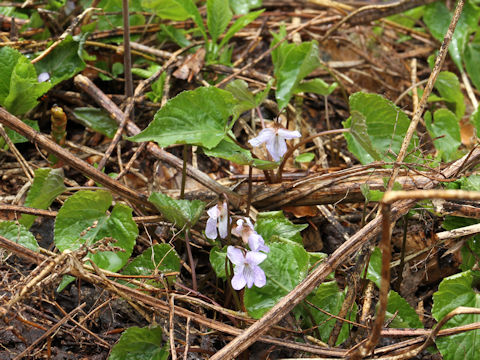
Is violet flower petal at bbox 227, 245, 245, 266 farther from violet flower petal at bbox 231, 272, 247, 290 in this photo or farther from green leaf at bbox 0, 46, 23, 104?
green leaf at bbox 0, 46, 23, 104

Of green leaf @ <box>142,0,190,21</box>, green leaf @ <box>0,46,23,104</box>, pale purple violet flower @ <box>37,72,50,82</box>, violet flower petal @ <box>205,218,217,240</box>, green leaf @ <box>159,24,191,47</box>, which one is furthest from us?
green leaf @ <box>159,24,191,47</box>

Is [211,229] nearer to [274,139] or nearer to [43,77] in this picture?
[274,139]

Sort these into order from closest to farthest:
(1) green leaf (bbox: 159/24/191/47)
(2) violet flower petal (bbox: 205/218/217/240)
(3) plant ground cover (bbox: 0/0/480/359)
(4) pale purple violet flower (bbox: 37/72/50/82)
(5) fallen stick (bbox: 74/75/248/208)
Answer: (3) plant ground cover (bbox: 0/0/480/359), (2) violet flower petal (bbox: 205/218/217/240), (5) fallen stick (bbox: 74/75/248/208), (4) pale purple violet flower (bbox: 37/72/50/82), (1) green leaf (bbox: 159/24/191/47)

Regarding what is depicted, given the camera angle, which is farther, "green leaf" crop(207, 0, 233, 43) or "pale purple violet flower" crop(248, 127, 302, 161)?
"green leaf" crop(207, 0, 233, 43)

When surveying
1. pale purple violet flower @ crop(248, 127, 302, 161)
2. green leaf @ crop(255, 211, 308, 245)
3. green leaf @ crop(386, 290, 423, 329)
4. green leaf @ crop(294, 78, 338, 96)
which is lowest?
green leaf @ crop(386, 290, 423, 329)

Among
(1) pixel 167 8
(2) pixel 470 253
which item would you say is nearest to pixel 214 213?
(2) pixel 470 253

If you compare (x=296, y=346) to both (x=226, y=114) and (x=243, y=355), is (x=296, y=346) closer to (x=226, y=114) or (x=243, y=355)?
(x=243, y=355)

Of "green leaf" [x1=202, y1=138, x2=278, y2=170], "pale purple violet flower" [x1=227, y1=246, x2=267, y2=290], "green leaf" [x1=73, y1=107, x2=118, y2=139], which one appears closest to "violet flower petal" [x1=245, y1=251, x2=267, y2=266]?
"pale purple violet flower" [x1=227, y1=246, x2=267, y2=290]
